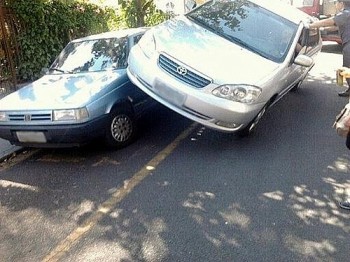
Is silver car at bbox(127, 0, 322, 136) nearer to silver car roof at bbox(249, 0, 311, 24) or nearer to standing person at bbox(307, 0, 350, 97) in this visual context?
silver car roof at bbox(249, 0, 311, 24)

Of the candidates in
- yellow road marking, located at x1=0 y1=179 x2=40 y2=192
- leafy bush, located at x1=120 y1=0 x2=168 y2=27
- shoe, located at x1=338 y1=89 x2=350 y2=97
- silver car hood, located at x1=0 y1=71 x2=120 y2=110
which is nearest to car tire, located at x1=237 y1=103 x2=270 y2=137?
silver car hood, located at x1=0 y1=71 x2=120 y2=110

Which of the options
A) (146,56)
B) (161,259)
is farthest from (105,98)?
(161,259)

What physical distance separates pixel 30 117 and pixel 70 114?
1.66ft

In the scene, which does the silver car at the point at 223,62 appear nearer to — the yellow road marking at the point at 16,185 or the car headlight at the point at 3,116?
the car headlight at the point at 3,116

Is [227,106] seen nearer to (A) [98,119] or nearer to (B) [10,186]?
(A) [98,119]

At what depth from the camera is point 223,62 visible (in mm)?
4828

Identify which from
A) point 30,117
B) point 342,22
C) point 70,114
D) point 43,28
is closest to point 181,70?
point 70,114

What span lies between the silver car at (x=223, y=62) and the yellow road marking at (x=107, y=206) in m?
0.65

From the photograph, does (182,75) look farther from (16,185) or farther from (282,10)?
(282,10)

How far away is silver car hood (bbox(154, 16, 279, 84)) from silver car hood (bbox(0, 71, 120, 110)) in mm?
856

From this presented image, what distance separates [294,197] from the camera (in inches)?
154

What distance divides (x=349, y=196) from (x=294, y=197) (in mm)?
538

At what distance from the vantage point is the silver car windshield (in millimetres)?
5508

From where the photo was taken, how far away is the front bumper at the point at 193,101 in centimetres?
461
